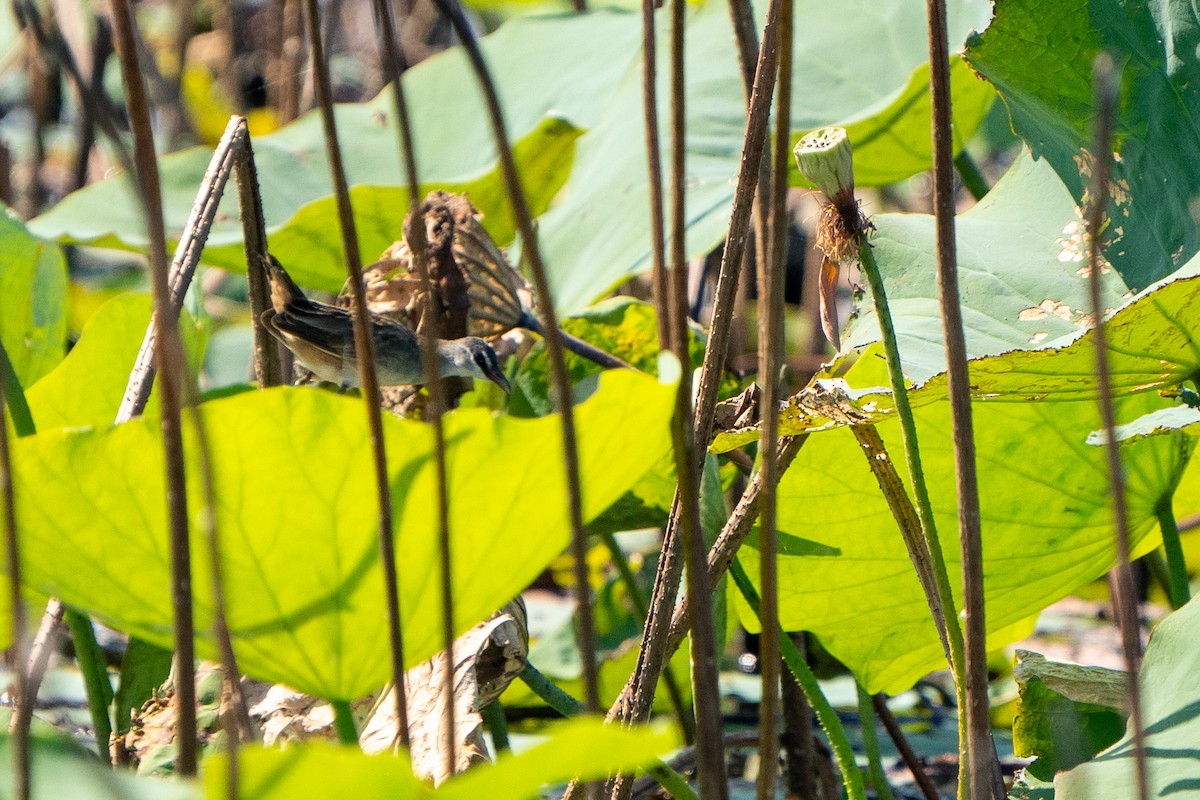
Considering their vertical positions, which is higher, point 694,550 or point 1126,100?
point 1126,100

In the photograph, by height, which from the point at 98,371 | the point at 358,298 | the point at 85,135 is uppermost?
the point at 85,135

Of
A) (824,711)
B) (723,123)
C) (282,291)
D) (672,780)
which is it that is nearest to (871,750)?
(824,711)

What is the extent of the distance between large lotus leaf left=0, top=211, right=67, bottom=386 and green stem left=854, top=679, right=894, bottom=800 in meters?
0.78

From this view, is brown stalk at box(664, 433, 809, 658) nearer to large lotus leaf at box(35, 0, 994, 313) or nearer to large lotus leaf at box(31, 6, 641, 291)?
large lotus leaf at box(35, 0, 994, 313)

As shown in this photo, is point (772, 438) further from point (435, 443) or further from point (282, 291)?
point (282, 291)

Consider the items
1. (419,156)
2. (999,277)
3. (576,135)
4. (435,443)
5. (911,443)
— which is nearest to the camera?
(435,443)

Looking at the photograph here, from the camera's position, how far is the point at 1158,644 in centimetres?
73

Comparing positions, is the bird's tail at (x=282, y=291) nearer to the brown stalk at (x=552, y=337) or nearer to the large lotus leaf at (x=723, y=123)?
the large lotus leaf at (x=723, y=123)

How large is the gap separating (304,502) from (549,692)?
37 centimetres

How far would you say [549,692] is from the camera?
87cm

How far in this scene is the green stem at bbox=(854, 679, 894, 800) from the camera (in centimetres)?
100

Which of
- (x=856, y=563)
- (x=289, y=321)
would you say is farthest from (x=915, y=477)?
(x=289, y=321)

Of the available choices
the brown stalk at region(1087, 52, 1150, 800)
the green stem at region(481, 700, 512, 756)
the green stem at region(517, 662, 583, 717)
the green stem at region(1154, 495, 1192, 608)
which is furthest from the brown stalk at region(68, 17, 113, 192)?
the brown stalk at region(1087, 52, 1150, 800)

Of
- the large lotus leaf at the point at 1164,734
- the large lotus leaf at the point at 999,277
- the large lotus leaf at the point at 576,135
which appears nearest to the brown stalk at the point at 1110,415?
the large lotus leaf at the point at 1164,734
